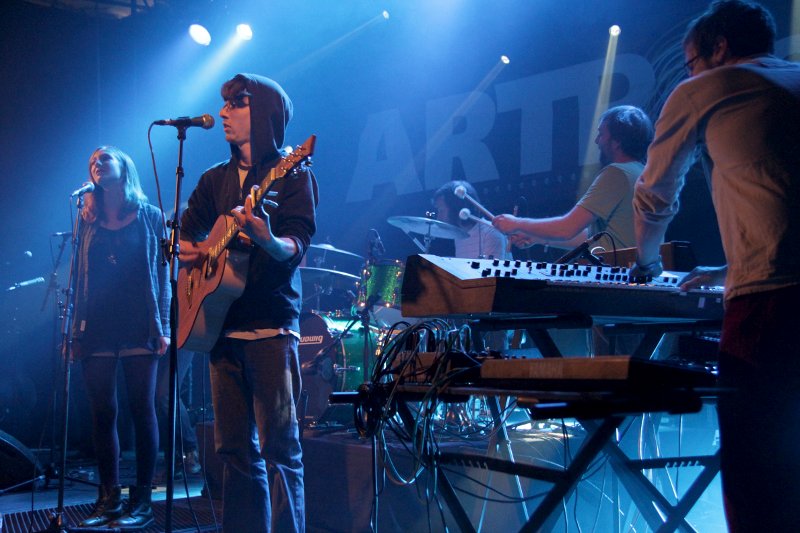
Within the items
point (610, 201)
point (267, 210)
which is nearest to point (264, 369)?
point (267, 210)

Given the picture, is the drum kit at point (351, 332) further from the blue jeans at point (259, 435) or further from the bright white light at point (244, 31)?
the bright white light at point (244, 31)

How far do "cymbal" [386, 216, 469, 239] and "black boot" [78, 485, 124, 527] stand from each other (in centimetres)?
329

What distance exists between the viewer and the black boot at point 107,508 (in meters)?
3.68

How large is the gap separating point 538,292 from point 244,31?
7.06 metres

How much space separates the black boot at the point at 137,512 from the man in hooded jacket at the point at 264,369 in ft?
3.75

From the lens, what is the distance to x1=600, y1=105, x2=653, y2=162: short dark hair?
343cm

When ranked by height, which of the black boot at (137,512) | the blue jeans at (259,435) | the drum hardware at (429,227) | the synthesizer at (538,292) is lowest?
the black boot at (137,512)

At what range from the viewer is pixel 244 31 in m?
8.19

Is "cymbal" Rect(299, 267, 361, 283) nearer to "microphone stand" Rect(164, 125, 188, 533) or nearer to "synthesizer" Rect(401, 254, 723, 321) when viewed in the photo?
"microphone stand" Rect(164, 125, 188, 533)

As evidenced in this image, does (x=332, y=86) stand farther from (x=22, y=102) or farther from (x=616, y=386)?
(x=616, y=386)

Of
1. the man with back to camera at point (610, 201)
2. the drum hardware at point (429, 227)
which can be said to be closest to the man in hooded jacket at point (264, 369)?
the man with back to camera at point (610, 201)

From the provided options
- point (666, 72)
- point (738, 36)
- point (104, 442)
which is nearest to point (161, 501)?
point (104, 442)

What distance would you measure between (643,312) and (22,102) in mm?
7958

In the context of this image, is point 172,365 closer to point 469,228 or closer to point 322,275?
point 322,275
